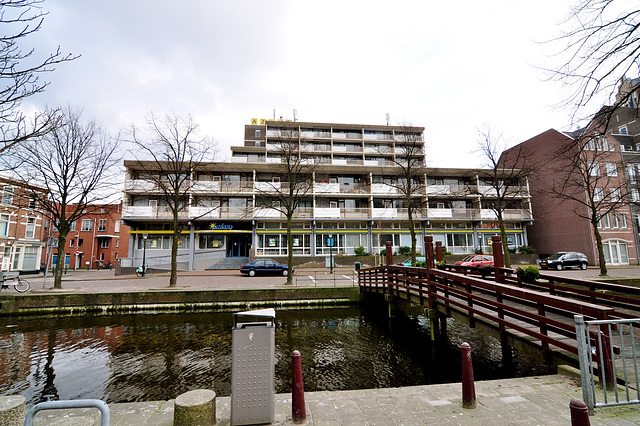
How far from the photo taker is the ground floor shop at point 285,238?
31719mm

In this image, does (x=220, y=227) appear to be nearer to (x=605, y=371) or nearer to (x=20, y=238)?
(x=20, y=238)

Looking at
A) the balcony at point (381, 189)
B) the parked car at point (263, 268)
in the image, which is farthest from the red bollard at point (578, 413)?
the balcony at point (381, 189)

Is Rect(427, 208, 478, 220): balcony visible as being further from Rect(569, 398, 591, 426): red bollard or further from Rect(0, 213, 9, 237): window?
Rect(0, 213, 9, 237): window

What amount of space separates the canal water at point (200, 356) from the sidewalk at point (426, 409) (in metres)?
2.10

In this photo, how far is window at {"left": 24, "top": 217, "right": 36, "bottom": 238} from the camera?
112ft

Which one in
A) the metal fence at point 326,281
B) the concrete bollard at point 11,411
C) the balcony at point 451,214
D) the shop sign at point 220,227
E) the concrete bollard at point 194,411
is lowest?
the metal fence at point 326,281

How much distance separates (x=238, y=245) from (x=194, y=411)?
103ft

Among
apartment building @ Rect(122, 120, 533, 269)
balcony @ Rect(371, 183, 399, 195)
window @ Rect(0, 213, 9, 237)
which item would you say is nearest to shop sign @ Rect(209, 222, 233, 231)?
apartment building @ Rect(122, 120, 533, 269)

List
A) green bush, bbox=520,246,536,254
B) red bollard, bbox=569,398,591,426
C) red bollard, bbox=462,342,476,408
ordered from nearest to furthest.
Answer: red bollard, bbox=569,398,591,426 → red bollard, bbox=462,342,476,408 → green bush, bbox=520,246,536,254

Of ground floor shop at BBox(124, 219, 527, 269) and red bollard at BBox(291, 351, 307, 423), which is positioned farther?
ground floor shop at BBox(124, 219, 527, 269)

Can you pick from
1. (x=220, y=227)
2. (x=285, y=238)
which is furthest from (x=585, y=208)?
(x=220, y=227)

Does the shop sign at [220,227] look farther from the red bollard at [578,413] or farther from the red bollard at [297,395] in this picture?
the red bollard at [578,413]

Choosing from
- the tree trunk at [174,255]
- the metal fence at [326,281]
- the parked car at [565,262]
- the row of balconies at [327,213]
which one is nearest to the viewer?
the tree trunk at [174,255]

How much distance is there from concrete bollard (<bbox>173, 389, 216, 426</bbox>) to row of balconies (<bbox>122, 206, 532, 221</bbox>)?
88.4ft
